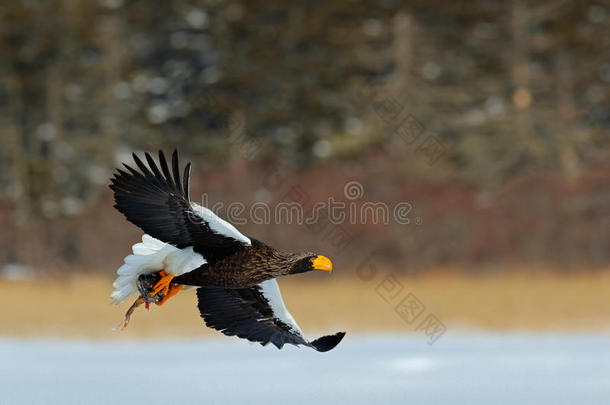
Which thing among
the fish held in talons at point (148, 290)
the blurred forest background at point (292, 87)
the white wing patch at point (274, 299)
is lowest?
the fish held in talons at point (148, 290)

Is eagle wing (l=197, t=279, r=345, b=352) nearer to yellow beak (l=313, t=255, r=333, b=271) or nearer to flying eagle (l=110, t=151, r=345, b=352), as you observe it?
flying eagle (l=110, t=151, r=345, b=352)

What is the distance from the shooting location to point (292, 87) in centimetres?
1992

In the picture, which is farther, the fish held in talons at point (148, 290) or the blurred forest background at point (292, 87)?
the blurred forest background at point (292, 87)

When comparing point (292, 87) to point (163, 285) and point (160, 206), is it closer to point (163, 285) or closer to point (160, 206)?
point (163, 285)

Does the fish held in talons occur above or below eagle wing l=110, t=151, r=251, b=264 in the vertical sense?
below

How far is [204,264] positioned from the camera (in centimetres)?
582

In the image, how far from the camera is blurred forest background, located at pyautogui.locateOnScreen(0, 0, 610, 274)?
60.8 ft

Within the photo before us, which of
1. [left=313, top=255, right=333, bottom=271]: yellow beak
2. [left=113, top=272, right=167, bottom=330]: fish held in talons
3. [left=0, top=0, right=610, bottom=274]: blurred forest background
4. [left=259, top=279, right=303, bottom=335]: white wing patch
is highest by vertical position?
[left=0, top=0, right=610, bottom=274]: blurred forest background

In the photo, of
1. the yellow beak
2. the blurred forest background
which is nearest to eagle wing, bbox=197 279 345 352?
the yellow beak

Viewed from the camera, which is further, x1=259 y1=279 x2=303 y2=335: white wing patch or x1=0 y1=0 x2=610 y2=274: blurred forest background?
x1=0 y1=0 x2=610 y2=274: blurred forest background

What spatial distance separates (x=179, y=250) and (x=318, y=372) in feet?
9.30

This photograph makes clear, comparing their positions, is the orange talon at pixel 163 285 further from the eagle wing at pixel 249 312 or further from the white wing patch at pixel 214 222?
the eagle wing at pixel 249 312

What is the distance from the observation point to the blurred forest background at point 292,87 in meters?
18.5

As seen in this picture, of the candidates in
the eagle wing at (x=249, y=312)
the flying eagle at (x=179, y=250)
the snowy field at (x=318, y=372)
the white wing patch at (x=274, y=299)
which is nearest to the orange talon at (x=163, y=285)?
the flying eagle at (x=179, y=250)
